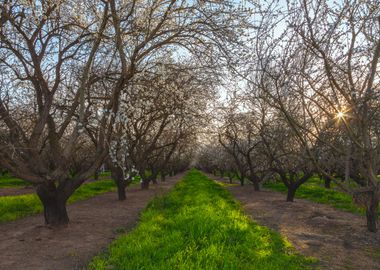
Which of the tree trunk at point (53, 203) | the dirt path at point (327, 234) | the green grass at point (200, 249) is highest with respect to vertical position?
the tree trunk at point (53, 203)

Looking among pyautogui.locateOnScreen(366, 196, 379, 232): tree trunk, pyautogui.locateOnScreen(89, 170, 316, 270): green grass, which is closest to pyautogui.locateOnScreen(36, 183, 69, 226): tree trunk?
pyautogui.locateOnScreen(89, 170, 316, 270): green grass

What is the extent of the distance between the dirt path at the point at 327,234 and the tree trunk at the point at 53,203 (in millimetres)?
7327

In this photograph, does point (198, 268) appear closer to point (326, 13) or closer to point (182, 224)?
point (182, 224)

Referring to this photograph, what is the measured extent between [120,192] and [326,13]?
1646cm

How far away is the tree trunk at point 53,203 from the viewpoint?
36.9 feet

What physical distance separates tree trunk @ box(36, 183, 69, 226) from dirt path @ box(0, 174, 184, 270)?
336 mm

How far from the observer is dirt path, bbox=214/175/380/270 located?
8430 mm

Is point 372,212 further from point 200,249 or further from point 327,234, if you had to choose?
point 200,249

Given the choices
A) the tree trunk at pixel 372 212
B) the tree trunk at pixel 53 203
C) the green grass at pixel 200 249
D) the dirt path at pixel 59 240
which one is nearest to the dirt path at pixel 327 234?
the tree trunk at pixel 372 212

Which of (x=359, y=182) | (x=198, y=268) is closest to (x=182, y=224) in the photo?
(x=198, y=268)

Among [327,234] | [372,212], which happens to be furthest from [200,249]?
[372,212]

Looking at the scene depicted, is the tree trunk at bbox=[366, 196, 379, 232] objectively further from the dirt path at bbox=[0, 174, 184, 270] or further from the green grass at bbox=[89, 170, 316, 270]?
the dirt path at bbox=[0, 174, 184, 270]

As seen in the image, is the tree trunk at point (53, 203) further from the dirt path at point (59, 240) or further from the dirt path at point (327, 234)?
the dirt path at point (327, 234)

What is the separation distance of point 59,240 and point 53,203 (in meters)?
1.91
